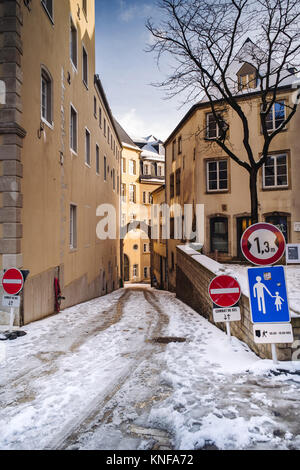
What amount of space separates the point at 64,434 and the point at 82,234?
12.8 meters

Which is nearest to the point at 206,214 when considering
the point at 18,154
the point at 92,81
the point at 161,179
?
the point at 92,81

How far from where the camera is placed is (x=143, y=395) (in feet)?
14.0

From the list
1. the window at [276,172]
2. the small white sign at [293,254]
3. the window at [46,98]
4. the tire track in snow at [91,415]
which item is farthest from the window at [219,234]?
the tire track in snow at [91,415]

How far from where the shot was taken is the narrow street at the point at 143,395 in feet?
10.6

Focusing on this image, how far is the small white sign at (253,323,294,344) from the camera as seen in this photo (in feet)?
15.8

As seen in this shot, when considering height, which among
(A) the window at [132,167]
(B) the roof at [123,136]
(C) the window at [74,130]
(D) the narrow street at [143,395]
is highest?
(B) the roof at [123,136]

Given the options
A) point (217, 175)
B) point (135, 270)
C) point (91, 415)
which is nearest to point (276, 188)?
point (217, 175)

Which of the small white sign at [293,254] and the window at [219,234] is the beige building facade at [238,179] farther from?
the small white sign at [293,254]

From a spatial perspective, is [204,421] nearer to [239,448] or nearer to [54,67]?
[239,448]

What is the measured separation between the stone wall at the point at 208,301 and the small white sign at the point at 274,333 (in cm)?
38

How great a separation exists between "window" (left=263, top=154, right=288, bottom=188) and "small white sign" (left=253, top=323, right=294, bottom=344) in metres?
15.7

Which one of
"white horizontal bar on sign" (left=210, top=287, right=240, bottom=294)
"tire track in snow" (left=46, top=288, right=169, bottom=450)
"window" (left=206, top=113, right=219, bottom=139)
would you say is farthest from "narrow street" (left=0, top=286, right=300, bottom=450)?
"window" (left=206, top=113, right=219, bottom=139)

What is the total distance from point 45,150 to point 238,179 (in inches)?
520

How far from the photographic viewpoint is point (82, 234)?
15.8m
